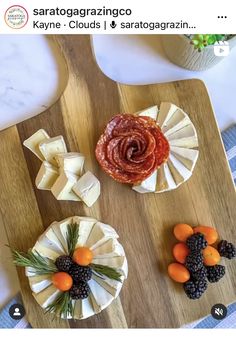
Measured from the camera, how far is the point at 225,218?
33.1 inches

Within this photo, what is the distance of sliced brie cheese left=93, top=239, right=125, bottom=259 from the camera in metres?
0.78

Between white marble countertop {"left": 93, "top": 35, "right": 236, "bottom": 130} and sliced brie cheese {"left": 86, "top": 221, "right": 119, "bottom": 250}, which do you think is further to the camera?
white marble countertop {"left": 93, "top": 35, "right": 236, "bottom": 130}

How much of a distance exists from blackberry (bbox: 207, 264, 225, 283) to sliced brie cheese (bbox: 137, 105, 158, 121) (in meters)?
0.29

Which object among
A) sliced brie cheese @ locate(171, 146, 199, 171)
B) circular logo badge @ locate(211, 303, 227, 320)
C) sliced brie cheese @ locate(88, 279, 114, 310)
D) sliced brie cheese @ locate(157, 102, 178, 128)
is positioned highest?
sliced brie cheese @ locate(157, 102, 178, 128)

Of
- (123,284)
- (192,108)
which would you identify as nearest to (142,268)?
(123,284)

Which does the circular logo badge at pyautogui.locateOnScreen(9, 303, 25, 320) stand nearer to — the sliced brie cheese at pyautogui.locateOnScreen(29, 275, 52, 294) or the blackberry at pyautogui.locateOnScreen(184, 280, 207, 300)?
the sliced brie cheese at pyautogui.locateOnScreen(29, 275, 52, 294)

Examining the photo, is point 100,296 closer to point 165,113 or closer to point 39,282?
point 39,282

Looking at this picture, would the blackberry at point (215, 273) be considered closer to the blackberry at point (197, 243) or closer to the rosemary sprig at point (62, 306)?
the blackberry at point (197, 243)

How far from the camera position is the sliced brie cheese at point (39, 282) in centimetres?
79

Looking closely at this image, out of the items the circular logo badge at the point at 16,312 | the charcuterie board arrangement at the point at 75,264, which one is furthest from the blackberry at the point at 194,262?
the circular logo badge at the point at 16,312

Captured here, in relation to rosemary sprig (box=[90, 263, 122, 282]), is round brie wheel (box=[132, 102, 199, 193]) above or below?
above
